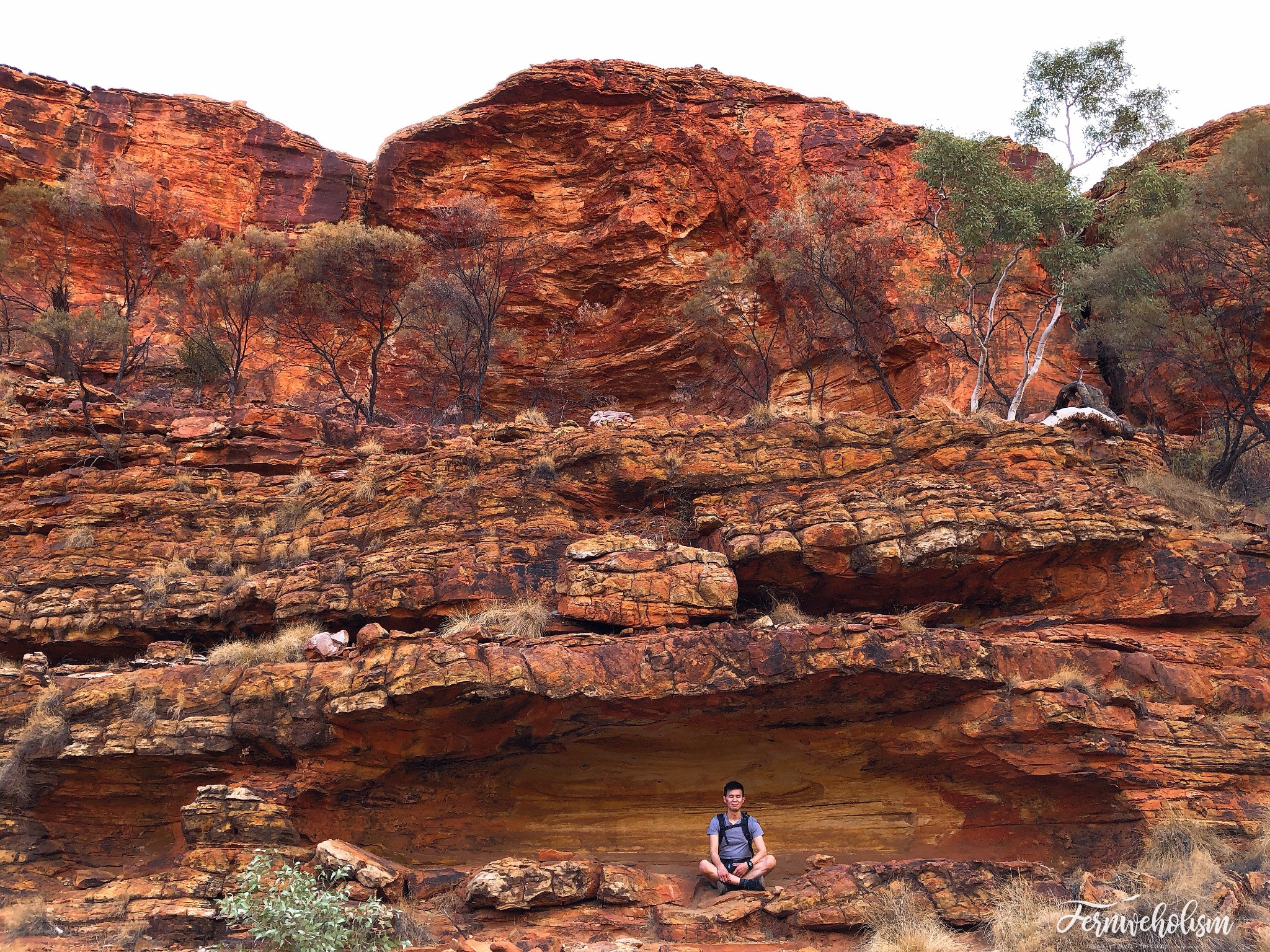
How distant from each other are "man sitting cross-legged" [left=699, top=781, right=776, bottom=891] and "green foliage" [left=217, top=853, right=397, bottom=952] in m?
3.31

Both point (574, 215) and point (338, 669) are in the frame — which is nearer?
point (338, 669)

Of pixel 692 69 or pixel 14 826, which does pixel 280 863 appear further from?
pixel 692 69

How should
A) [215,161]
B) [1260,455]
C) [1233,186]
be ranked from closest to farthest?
[1233,186]
[1260,455]
[215,161]

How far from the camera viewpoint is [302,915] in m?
7.33

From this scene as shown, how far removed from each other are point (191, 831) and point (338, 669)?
2.21 meters

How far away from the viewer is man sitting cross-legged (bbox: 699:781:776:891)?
8.82 meters

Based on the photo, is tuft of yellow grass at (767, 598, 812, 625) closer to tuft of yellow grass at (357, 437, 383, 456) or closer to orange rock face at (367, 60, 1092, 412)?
tuft of yellow grass at (357, 437, 383, 456)

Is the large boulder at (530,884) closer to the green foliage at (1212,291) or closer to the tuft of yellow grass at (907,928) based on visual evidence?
the tuft of yellow grass at (907,928)

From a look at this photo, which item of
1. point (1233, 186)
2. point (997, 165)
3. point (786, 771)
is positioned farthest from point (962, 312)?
point (786, 771)

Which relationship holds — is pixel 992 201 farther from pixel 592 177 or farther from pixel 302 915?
pixel 302 915

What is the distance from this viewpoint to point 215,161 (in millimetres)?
30047

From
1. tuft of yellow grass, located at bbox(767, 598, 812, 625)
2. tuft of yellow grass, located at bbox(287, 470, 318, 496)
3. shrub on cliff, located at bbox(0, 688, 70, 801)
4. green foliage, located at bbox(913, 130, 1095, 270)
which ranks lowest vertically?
shrub on cliff, located at bbox(0, 688, 70, 801)

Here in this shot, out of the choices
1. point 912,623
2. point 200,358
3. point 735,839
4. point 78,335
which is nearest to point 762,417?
point 912,623

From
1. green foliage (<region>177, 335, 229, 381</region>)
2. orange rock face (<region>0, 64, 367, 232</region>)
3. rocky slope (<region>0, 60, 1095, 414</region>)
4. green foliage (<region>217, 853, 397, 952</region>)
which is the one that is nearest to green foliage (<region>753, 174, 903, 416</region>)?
rocky slope (<region>0, 60, 1095, 414</region>)
